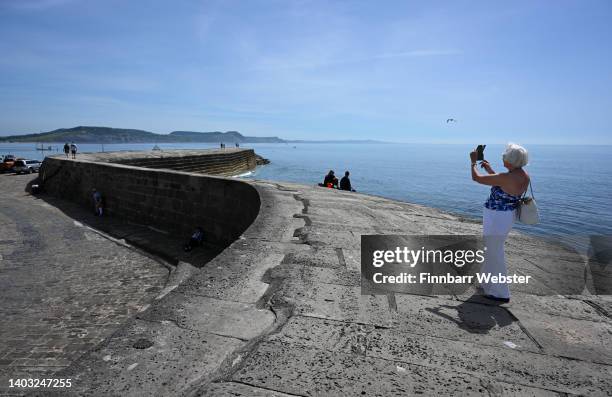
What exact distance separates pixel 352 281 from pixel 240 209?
501 cm

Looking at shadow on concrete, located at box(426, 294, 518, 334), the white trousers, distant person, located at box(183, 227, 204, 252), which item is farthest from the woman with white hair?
distant person, located at box(183, 227, 204, 252)

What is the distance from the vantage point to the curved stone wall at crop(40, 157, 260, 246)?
803cm

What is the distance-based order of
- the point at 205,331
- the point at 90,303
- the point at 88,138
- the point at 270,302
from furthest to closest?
the point at 88,138 < the point at 90,303 < the point at 270,302 < the point at 205,331

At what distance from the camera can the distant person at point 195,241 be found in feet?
27.7

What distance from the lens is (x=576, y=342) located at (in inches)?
94.3

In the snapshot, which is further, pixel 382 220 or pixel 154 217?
pixel 154 217

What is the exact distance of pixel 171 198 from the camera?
9.73 m

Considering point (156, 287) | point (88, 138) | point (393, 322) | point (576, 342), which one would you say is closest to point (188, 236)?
point (156, 287)

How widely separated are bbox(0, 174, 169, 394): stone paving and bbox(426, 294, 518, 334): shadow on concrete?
13.3 ft

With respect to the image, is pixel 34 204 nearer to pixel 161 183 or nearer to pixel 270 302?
pixel 161 183

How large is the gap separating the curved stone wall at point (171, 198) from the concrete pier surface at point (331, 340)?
13.1 ft

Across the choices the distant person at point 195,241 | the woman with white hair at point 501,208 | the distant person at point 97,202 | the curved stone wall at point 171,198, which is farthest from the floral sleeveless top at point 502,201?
the distant person at point 97,202

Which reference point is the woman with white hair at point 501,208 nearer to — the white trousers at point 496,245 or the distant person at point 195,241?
the white trousers at point 496,245

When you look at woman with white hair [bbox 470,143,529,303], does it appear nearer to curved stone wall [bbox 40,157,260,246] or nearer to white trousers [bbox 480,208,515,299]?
white trousers [bbox 480,208,515,299]
